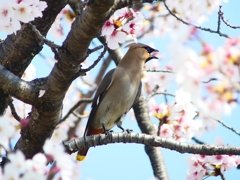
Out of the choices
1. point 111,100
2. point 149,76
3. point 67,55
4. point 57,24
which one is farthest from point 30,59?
point 149,76

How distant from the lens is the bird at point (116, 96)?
13.9 ft

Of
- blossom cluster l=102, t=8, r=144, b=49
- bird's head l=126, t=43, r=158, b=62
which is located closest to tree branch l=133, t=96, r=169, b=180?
bird's head l=126, t=43, r=158, b=62

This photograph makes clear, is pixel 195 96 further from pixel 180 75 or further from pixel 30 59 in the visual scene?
pixel 30 59

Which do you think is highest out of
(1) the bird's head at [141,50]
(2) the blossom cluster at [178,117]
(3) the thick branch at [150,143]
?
(1) the bird's head at [141,50]

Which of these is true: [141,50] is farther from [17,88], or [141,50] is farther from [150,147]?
[17,88]

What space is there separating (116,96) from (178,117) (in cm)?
60

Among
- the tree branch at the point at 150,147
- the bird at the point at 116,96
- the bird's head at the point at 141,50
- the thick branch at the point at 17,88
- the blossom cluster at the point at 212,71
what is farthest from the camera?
the bird's head at the point at 141,50

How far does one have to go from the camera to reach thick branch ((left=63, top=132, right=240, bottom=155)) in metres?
2.71

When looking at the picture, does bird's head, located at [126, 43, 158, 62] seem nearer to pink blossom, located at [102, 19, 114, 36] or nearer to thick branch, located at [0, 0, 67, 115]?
thick branch, located at [0, 0, 67, 115]

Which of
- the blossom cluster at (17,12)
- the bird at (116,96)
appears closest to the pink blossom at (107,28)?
the blossom cluster at (17,12)

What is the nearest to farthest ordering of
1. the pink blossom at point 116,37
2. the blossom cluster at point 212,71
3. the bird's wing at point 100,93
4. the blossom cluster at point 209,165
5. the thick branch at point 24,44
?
the blossom cluster at point 212,71
the pink blossom at point 116,37
the thick branch at point 24,44
the blossom cluster at point 209,165
the bird's wing at point 100,93

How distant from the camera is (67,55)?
8.15 ft

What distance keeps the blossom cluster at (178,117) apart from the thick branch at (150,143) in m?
1.38

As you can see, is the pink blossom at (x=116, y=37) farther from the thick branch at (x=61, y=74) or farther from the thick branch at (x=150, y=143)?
the thick branch at (x=150, y=143)
